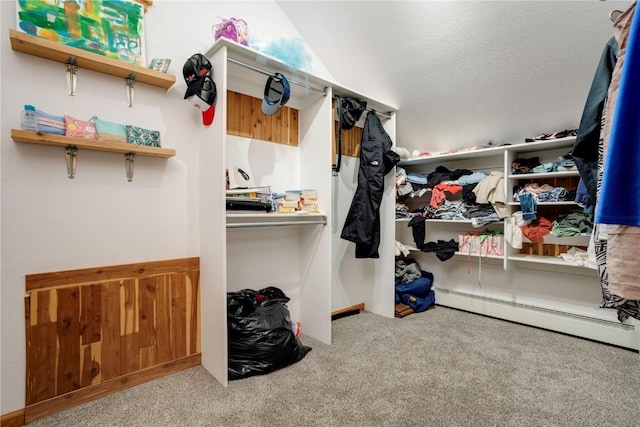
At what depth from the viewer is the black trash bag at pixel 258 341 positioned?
1904 mm

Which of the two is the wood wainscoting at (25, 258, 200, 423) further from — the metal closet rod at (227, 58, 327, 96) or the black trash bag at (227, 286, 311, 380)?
the metal closet rod at (227, 58, 327, 96)

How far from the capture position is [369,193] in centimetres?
262

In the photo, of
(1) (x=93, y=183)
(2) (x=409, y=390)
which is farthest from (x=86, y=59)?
(2) (x=409, y=390)

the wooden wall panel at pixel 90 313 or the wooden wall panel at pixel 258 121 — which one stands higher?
the wooden wall panel at pixel 258 121

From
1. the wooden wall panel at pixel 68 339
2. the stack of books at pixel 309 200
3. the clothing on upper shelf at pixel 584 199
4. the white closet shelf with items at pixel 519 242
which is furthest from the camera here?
the white closet shelf with items at pixel 519 242

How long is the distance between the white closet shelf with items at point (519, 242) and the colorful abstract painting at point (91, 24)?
2.58 m

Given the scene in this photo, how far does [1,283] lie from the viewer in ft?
4.76

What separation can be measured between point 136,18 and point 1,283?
1599 millimetres

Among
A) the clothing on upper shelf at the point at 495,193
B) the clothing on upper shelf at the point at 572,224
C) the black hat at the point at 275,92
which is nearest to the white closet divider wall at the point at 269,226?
the black hat at the point at 275,92

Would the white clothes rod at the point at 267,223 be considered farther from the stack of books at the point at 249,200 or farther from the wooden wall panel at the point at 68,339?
the wooden wall panel at the point at 68,339

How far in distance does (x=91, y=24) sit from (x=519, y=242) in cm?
348

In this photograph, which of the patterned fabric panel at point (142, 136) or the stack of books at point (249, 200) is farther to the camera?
the stack of books at point (249, 200)

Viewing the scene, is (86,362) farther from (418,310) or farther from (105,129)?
(418,310)

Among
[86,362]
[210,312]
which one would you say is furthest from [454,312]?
[86,362]
